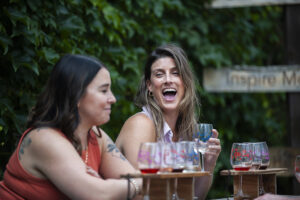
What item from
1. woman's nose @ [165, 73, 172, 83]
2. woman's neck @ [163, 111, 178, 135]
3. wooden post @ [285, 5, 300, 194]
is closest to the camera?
woman's nose @ [165, 73, 172, 83]

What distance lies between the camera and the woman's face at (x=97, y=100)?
2156mm

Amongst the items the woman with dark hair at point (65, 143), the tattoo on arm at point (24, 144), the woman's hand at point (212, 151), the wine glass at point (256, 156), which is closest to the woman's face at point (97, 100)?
the woman with dark hair at point (65, 143)

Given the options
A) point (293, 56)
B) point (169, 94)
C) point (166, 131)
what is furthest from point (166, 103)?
point (293, 56)

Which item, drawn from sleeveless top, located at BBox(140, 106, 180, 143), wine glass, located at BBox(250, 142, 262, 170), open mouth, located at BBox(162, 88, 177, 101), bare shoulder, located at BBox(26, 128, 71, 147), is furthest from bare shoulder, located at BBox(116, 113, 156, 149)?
bare shoulder, located at BBox(26, 128, 71, 147)

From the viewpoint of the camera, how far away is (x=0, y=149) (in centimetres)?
315

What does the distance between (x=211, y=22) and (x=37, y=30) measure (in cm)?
293

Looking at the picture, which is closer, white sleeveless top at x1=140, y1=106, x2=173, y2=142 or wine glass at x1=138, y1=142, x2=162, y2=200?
wine glass at x1=138, y1=142, x2=162, y2=200

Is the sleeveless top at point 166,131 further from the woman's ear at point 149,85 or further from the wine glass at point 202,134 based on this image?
the wine glass at point 202,134

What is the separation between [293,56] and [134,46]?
1801 millimetres

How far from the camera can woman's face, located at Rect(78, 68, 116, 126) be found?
2156 millimetres

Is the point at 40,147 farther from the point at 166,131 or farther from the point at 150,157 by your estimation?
the point at 166,131

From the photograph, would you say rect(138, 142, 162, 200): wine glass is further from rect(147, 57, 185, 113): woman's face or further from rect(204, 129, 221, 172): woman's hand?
rect(147, 57, 185, 113): woman's face

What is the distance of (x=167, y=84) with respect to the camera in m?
3.00

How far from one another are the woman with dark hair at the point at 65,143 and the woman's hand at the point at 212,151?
0.71 metres
